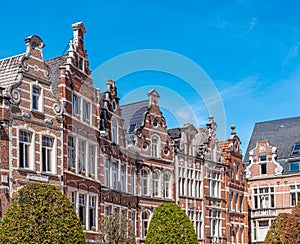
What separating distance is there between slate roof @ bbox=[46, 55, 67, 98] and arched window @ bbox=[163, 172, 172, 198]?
12121mm

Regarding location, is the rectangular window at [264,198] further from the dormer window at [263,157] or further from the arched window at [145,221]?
the arched window at [145,221]

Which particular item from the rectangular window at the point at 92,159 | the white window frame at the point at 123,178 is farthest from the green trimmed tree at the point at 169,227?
the rectangular window at the point at 92,159

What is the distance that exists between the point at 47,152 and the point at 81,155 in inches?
119

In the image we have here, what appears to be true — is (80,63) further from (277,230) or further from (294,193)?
(294,193)

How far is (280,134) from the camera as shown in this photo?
190 feet

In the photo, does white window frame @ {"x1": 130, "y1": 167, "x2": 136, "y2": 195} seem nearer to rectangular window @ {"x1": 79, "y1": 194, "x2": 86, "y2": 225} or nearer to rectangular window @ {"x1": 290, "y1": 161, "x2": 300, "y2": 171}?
rectangular window @ {"x1": 79, "y1": 194, "x2": 86, "y2": 225}

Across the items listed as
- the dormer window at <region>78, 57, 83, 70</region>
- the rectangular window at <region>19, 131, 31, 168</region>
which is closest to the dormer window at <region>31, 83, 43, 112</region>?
the rectangular window at <region>19, 131, 31, 168</region>

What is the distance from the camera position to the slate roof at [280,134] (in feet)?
184

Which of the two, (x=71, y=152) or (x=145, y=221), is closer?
(x=71, y=152)

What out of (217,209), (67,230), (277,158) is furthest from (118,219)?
(277,158)

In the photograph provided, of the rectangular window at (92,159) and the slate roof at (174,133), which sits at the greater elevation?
the slate roof at (174,133)

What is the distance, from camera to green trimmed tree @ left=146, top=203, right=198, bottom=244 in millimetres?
36431

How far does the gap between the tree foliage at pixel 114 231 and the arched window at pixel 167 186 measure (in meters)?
10.1

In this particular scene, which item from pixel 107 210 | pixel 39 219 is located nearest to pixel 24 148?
pixel 39 219
